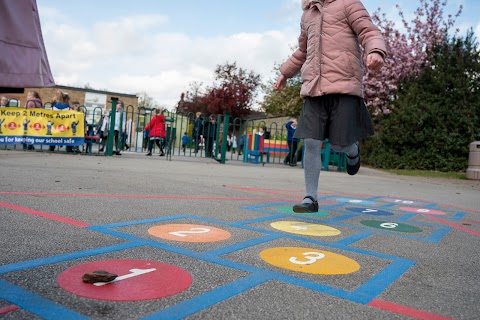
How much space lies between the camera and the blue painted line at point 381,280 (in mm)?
1695

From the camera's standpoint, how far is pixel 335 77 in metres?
3.60

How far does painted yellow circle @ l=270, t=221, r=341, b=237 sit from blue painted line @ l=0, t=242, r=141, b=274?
3.82ft

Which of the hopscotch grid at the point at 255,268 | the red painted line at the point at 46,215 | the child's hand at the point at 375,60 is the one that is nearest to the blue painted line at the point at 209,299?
the hopscotch grid at the point at 255,268

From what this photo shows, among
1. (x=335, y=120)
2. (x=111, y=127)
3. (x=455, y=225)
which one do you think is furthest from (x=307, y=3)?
(x=111, y=127)

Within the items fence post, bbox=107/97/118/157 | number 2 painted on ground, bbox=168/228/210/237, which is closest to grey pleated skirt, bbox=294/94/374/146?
number 2 painted on ground, bbox=168/228/210/237

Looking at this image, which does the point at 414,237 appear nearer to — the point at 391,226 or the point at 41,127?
the point at 391,226

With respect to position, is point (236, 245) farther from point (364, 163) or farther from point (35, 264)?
point (364, 163)

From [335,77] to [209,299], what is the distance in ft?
8.50

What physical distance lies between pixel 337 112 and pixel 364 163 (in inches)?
616

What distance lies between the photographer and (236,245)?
7.75ft

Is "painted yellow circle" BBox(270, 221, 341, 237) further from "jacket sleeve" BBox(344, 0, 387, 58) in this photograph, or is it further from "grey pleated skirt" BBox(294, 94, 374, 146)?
"jacket sleeve" BBox(344, 0, 387, 58)

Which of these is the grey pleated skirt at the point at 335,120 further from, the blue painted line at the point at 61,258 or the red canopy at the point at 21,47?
the red canopy at the point at 21,47

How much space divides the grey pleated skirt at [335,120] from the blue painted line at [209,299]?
204 cm

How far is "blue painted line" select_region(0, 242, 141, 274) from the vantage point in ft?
5.65
